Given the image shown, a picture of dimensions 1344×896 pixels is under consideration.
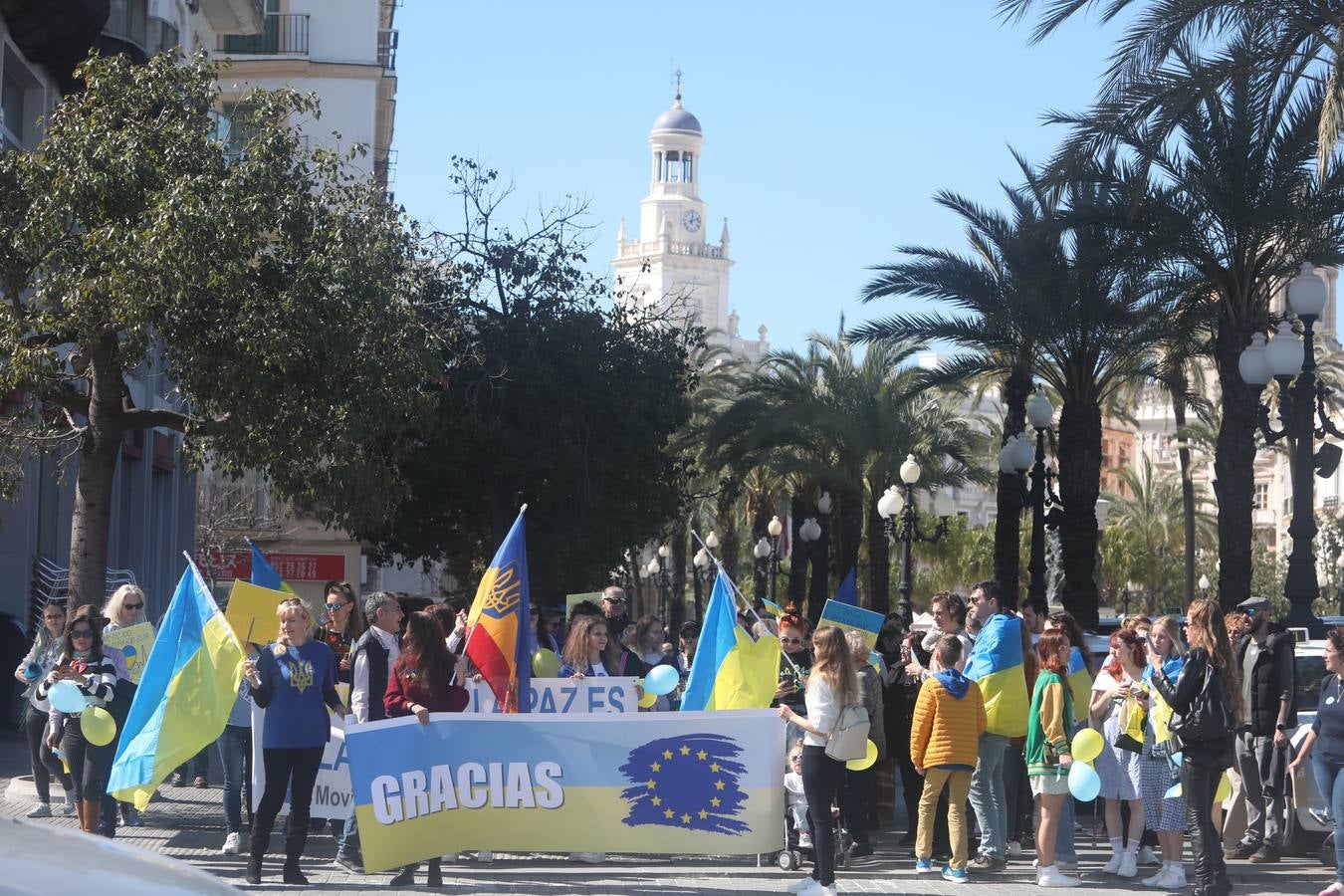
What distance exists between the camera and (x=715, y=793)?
1063 centimetres

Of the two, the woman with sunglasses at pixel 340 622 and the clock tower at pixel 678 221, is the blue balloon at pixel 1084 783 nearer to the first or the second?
the woman with sunglasses at pixel 340 622

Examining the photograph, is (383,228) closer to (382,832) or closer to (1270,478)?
(382,832)

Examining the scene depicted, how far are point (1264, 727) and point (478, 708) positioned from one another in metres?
5.48

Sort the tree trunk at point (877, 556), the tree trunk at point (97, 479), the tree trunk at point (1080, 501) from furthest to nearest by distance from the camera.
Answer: the tree trunk at point (877, 556), the tree trunk at point (1080, 501), the tree trunk at point (97, 479)

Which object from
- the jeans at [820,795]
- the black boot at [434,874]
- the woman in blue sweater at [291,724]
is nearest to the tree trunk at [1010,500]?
the jeans at [820,795]

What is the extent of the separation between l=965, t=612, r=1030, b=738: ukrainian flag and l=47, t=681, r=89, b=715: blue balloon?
5.83m

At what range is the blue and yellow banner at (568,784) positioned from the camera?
10008 mm

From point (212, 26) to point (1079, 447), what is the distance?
18339 millimetres

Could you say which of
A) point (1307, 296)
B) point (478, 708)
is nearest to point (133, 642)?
point (478, 708)

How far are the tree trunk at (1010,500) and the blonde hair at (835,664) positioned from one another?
17.0m

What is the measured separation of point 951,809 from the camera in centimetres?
1111

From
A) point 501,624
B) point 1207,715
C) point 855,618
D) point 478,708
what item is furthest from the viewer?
point 855,618

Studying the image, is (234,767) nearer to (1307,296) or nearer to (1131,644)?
(1131,644)

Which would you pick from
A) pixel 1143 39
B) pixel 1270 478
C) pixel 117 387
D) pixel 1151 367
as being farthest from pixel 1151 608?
pixel 117 387
